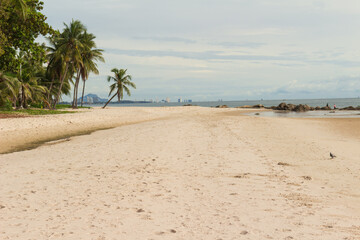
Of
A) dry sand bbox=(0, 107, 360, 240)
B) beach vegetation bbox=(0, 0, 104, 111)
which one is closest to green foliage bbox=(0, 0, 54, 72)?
beach vegetation bbox=(0, 0, 104, 111)

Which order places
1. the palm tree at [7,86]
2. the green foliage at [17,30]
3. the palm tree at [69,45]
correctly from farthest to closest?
the palm tree at [69,45], the palm tree at [7,86], the green foliage at [17,30]

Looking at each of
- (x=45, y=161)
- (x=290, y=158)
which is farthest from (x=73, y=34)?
→ (x=290, y=158)

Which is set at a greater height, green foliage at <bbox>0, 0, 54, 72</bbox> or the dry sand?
green foliage at <bbox>0, 0, 54, 72</bbox>

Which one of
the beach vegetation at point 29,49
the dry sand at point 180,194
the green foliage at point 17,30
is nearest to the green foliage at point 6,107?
the beach vegetation at point 29,49

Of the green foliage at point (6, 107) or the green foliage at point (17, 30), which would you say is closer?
the green foliage at point (17, 30)

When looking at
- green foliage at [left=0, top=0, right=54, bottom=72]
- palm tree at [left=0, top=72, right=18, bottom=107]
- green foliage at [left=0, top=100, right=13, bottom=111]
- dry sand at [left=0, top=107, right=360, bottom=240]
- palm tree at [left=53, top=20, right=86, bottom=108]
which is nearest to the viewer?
dry sand at [left=0, top=107, right=360, bottom=240]

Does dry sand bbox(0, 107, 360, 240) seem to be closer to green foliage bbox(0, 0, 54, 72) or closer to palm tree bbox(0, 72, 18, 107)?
green foliage bbox(0, 0, 54, 72)

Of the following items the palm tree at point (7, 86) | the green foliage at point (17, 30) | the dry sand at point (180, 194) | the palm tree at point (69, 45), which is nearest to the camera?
the dry sand at point (180, 194)

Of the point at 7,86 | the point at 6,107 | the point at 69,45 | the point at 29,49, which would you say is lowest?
the point at 6,107

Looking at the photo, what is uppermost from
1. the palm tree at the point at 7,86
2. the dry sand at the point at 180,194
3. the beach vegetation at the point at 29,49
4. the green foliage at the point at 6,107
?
the beach vegetation at the point at 29,49

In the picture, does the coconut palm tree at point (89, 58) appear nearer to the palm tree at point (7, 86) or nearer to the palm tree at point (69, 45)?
the palm tree at point (69, 45)

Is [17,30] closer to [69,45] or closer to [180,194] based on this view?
[69,45]

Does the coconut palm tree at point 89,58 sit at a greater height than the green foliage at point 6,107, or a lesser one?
greater

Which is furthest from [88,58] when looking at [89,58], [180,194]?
[180,194]
